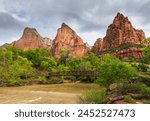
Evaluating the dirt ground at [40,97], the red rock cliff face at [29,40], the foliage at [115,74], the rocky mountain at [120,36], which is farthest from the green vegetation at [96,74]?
the red rock cliff face at [29,40]

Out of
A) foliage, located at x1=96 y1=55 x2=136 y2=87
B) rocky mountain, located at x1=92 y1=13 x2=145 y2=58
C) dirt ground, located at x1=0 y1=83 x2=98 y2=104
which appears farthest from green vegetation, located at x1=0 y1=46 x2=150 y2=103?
rocky mountain, located at x1=92 y1=13 x2=145 y2=58

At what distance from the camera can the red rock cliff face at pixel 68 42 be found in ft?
442

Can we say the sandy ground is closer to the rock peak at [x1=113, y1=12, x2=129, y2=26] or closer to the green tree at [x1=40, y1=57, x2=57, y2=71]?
the green tree at [x1=40, y1=57, x2=57, y2=71]

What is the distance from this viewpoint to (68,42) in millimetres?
140250

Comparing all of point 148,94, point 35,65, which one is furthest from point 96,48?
point 148,94

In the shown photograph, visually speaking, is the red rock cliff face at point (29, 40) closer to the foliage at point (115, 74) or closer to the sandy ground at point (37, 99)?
the sandy ground at point (37, 99)

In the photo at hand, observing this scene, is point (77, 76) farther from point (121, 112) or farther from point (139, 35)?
point (139, 35)


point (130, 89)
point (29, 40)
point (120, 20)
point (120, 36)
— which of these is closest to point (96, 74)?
point (130, 89)

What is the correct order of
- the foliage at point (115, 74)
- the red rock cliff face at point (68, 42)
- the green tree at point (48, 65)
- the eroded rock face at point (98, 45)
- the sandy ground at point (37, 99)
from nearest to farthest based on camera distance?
the sandy ground at point (37, 99) < the foliage at point (115, 74) < the green tree at point (48, 65) < the eroded rock face at point (98, 45) < the red rock cliff face at point (68, 42)

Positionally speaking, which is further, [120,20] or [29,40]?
[29,40]

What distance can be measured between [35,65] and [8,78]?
2981 centimetres

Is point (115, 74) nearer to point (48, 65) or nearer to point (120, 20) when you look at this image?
point (48, 65)

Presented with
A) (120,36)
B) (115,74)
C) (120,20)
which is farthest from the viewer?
(120,20)

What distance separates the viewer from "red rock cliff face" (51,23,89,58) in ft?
442
